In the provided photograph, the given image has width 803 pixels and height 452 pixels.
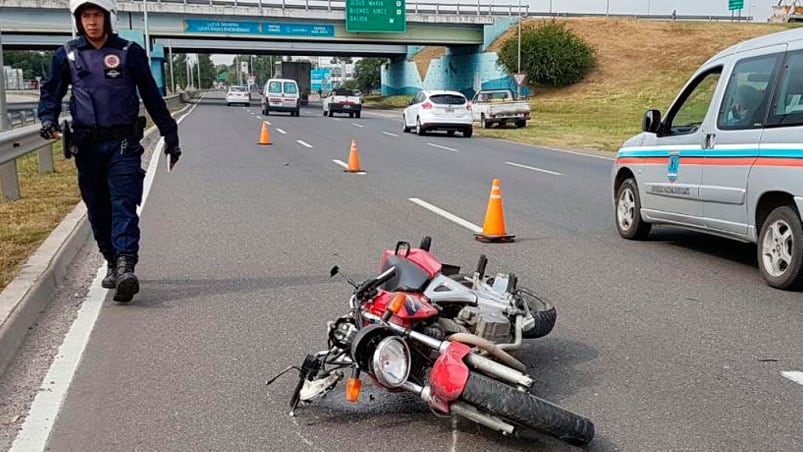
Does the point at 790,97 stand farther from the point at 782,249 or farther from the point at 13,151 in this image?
the point at 13,151

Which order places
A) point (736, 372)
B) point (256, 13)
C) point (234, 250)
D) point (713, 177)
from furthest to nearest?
point (256, 13) → point (234, 250) → point (713, 177) → point (736, 372)

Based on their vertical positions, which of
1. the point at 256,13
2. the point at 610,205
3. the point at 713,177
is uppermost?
the point at 256,13

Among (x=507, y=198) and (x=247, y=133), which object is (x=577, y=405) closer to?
(x=507, y=198)

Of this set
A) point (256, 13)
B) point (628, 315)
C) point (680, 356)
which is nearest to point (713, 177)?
point (628, 315)

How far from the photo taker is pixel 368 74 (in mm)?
111250

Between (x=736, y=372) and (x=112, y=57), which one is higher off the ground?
(x=112, y=57)

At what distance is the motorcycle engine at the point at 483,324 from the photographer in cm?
431

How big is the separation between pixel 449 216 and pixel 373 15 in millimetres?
47335

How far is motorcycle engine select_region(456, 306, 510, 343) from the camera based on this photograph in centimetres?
431

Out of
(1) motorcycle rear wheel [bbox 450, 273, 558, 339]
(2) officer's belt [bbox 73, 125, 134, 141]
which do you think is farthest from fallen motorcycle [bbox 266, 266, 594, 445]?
(2) officer's belt [bbox 73, 125, 134, 141]

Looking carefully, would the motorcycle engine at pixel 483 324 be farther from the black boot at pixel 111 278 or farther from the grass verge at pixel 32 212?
the grass verge at pixel 32 212

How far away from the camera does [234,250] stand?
27.0 feet

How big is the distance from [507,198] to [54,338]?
7.99m

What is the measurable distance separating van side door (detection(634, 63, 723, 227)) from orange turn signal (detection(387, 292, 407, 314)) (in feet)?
14.6
